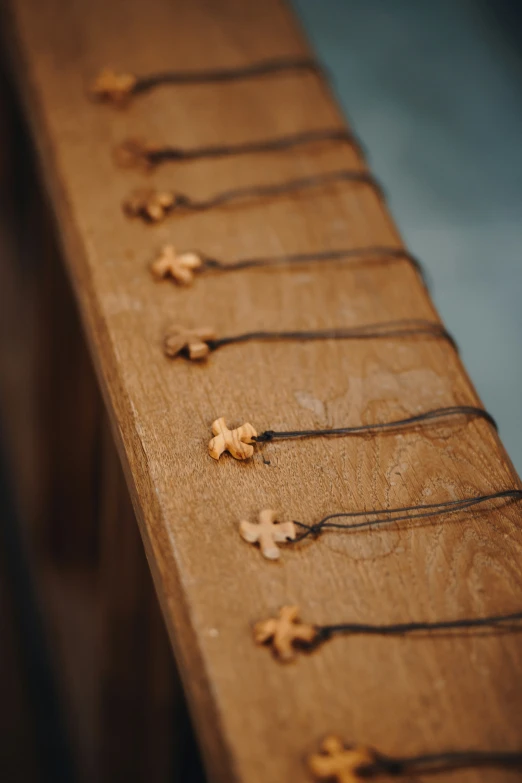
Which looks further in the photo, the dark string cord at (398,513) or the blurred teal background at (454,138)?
the blurred teal background at (454,138)

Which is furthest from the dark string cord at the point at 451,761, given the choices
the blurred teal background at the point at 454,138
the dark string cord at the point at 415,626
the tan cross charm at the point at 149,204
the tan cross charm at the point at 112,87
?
the tan cross charm at the point at 112,87

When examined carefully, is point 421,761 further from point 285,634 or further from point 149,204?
point 149,204

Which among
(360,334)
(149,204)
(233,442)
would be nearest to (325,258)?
(360,334)

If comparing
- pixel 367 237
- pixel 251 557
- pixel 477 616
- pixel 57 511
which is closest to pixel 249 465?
pixel 251 557

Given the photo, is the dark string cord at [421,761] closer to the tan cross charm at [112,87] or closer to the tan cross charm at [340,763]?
the tan cross charm at [340,763]

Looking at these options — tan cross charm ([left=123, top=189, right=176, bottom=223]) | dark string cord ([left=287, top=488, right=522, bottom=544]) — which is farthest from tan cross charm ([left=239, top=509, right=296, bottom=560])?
tan cross charm ([left=123, top=189, right=176, bottom=223])

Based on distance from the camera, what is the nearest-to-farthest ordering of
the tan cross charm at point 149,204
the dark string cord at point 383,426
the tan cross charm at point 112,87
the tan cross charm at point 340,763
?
the tan cross charm at point 340,763, the dark string cord at point 383,426, the tan cross charm at point 149,204, the tan cross charm at point 112,87

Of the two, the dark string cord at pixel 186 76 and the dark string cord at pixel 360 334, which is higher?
the dark string cord at pixel 186 76
